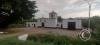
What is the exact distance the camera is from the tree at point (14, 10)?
79.8 ft

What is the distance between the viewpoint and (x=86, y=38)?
17.2m

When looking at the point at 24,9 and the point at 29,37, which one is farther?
the point at 24,9

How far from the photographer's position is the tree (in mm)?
24328

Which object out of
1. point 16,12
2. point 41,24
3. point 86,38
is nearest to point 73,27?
point 41,24

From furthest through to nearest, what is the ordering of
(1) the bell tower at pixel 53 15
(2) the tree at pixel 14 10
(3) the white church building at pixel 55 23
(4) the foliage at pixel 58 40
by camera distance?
(1) the bell tower at pixel 53 15
(3) the white church building at pixel 55 23
(2) the tree at pixel 14 10
(4) the foliage at pixel 58 40

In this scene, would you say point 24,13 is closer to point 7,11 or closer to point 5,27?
point 7,11

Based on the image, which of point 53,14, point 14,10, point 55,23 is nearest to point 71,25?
point 55,23

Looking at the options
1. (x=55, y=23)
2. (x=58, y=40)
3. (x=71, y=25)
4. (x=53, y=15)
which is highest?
(x=53, y=15)

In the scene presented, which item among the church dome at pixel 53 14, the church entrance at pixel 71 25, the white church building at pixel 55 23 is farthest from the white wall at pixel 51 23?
the church entrance at pixel 71 25

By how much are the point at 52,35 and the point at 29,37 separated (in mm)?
2124

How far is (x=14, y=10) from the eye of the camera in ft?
83.0

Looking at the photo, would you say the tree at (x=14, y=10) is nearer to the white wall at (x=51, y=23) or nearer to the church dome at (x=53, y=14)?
the white wall at (x=51, y=23)

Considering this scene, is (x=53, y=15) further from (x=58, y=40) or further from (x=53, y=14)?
(x=58, y=40)

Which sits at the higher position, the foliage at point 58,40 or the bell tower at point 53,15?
the bell tower at point 53,15
